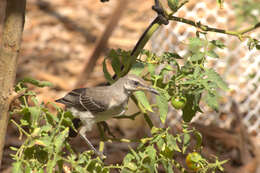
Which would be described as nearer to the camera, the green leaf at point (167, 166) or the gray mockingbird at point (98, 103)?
the green leaf at point (167, 166)

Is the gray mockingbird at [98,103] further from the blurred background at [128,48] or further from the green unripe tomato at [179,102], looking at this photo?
the blurred background at [128,48]

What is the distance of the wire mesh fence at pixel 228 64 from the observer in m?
5.04

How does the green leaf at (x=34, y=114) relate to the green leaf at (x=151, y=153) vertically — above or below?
above

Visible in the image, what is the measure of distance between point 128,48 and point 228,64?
137cm

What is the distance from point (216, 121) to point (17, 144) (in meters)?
2.23

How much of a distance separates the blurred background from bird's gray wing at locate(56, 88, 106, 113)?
866 millimetres

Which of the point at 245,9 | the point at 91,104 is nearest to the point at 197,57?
the point at 91,104

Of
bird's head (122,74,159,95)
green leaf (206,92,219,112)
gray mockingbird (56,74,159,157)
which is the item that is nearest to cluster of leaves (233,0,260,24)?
gray mockingbird (56,74,159,157)

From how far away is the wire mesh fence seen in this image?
5.04 metres

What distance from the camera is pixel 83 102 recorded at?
2.82 meters

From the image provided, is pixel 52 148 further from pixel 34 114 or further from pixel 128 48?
pixel 128 48

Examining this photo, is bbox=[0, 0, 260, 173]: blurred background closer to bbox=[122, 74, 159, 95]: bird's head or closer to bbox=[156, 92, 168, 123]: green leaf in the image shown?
bbox=[122, 74, 159, 95]: bird's head

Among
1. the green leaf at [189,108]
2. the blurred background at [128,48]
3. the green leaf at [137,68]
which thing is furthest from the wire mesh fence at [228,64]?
the green leaf at [189,108]

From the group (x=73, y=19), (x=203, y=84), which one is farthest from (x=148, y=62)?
(x=73, y=19)
